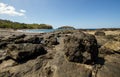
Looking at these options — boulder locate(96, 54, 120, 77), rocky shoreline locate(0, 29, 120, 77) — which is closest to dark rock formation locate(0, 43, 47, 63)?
rocky shoreline locate(0, 29, 120, 77)

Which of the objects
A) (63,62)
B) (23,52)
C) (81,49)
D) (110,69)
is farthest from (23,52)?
(110,69)

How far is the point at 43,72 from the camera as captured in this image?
7.71m

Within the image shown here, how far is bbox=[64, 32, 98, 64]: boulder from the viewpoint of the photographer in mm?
8336

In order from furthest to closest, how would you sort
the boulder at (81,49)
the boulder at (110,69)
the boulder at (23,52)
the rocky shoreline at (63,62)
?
the boulder at (23,52) → the boulder at (81,49) → the rocky shoreline at (63,62) → the boulder at (110,69)

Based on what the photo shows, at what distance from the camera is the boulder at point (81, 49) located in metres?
8.34

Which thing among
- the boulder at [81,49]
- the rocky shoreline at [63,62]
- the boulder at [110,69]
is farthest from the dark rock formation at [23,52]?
the boulder at [110,69]

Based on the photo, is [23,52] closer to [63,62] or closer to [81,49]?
[63,62]

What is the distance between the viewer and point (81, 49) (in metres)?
8.74

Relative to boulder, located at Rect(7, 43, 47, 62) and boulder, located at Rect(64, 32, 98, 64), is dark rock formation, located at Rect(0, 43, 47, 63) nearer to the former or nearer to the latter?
boulder, located at Rect(7, 43, 47, 62)

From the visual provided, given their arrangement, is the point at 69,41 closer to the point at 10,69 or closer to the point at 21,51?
the point at 21,51

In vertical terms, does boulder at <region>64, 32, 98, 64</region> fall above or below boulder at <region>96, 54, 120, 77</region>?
above

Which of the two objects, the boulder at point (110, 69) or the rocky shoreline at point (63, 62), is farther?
the rocky shoreline at point (63, 62)

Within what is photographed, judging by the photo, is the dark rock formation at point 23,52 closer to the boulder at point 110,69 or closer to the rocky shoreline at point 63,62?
the rocky shoreline at point 63,62

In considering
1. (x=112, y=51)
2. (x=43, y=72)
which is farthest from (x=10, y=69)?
(x=112, y=51)
